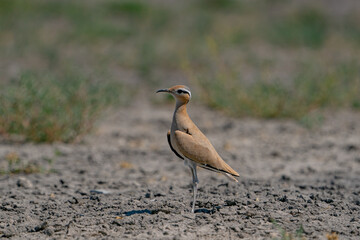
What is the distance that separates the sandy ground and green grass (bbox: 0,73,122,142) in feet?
0.66

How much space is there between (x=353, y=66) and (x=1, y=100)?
6122 mm

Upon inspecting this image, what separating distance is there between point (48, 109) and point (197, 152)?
362 cm

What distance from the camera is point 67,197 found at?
16.4 feet


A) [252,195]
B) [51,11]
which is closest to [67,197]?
[252,195]

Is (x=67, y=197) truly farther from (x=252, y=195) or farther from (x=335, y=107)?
(x=335, y=107)

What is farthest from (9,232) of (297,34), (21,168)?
(297,34)

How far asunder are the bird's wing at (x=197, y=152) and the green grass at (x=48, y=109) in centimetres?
351

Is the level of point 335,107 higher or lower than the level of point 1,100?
higher

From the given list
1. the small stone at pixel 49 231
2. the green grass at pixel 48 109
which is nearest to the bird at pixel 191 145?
the small stone at pixel 49 231

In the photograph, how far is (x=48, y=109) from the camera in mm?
7164

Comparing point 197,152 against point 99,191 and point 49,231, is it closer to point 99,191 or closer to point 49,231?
point 49,231

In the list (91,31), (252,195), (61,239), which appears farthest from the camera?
(91,31)

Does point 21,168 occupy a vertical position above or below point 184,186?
below

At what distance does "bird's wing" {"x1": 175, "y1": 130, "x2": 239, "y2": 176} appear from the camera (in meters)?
4.02
